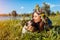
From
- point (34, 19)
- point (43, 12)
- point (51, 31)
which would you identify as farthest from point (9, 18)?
point (51, 31)

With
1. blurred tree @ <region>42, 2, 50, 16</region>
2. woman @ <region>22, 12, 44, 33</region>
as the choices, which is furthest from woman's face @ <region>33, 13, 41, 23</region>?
blurred tree @ <region>42, 2, 50, 16</region>

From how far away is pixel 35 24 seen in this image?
5.18ft

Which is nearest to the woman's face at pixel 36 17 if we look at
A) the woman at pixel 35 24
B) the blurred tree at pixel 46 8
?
the woman at pixel 35 24

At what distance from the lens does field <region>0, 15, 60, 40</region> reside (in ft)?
5.00

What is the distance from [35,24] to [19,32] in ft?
0.67

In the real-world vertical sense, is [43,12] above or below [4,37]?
above

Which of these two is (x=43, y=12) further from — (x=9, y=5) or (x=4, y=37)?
(x=4, y=37)

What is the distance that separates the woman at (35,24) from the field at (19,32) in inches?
1.8

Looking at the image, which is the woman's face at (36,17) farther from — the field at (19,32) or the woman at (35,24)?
the field at (19,32)

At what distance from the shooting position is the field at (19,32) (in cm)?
153

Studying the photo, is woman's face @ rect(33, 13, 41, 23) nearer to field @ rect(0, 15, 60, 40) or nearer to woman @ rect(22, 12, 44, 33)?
woman @ rect(22, 12, 44, 33)

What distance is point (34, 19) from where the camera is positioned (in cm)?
157

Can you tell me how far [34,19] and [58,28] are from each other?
290mm

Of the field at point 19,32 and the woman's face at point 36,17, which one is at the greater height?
the woman's face at point 36,17
